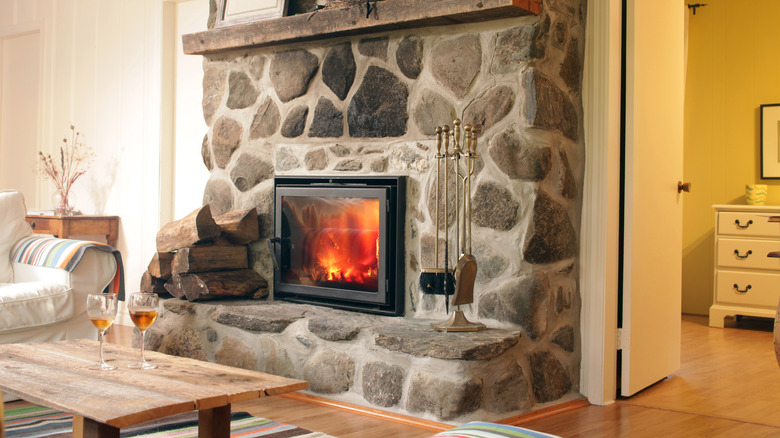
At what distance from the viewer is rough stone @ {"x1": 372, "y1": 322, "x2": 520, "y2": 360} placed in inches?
111

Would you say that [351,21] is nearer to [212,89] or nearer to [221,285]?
[212,89]

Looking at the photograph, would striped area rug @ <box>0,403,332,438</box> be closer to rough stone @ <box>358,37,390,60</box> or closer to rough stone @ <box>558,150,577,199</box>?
rough stone @ <box>558,150,577,199</box>

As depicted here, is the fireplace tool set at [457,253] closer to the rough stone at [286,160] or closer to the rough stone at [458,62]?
the rough stone at [458,62]

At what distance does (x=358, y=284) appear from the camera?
11.8 feet

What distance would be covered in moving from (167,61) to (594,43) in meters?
3.01

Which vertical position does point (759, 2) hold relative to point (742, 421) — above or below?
above

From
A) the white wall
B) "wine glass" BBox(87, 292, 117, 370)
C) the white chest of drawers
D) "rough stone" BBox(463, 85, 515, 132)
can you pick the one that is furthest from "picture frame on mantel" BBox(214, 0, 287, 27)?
the white chest of drawers

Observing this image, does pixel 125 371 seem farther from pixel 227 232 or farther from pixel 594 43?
pixel 594 43

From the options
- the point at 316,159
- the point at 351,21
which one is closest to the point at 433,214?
the point at 316,159

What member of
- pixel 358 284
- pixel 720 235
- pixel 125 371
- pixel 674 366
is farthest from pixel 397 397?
pixel 720 235

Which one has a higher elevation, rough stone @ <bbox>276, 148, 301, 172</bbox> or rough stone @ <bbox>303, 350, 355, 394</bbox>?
rough stone @ <bbox>276, 148, 301, 172</bbox>

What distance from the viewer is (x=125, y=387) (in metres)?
1.82

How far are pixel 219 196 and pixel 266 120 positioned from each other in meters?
0.53

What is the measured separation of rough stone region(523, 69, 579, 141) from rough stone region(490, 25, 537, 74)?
0.23 ft
